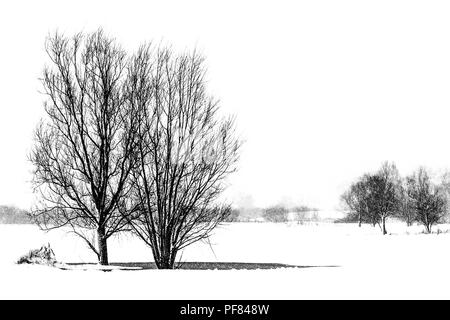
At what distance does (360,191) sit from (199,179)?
58.0m

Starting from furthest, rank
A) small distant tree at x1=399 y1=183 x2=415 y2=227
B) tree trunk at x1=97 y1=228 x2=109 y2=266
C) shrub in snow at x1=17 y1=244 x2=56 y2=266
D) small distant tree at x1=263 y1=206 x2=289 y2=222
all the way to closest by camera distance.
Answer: small distant tree at x1=263 y1=206 x2=289 y2=222 → small distant tree at x1=399 y1=183 x2=415 y2=227 → tree trunk at x1=97 y1=228 x2=109 y2=266 → shrub in snow at x1=17 y1=244 x2=56 y2=266

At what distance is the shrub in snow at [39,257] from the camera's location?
12.0 m

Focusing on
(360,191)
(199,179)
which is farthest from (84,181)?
(360,191)

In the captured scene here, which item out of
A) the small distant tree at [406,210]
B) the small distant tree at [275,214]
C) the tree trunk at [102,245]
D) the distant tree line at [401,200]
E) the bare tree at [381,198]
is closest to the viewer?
the tree trunk at [102,245]

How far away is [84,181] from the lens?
15555mm

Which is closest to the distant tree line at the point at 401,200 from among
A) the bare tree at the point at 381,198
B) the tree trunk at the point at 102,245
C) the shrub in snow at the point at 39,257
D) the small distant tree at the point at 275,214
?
the bare tree at the point at 381,198

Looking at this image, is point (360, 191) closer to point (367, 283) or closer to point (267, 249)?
point (267, 249)

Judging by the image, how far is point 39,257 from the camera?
40.8ft

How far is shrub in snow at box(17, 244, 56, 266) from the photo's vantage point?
1202 cm

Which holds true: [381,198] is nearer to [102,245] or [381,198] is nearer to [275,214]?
[275,214]

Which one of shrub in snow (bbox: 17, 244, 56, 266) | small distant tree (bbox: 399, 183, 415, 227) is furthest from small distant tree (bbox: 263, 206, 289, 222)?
shrub in snow (bbox: 17, 244, 56, 266)

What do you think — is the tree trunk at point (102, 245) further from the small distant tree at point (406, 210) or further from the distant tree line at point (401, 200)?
the small distant tree at point (406, 210)

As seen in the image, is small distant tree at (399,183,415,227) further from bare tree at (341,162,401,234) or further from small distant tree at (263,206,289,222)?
small distant tree at (263,206,289,222)
